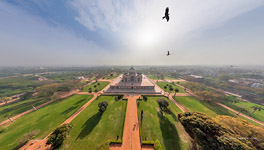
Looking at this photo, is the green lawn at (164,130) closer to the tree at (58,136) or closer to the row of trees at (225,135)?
the row of trees at (225,135)

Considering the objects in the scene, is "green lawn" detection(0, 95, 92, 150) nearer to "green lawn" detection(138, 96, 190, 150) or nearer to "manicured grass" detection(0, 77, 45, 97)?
"green lawn" detection(138, 96, 190, 150)

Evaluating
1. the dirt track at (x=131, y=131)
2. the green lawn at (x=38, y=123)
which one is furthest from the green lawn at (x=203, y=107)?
the green lawn at (x=38, y=123)

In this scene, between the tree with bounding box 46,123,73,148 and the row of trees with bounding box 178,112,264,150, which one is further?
the tree with bounding box 46,123,73,148

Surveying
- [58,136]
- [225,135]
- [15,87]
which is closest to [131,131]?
[58,136]

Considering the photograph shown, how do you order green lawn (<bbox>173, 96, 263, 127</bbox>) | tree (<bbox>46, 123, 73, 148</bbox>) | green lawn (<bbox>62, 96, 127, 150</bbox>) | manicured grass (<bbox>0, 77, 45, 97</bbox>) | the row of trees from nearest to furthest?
the row of trees, tree (<bbox>46, 123, 73, 148</bbox>), green lawn (<bbox>62, 96, 127, 150</bbox>), green lawn (<bbox>173, 96, 263, 127</bbox>), manicured grass (<bbox>0, 77, 45, 97</bbox>)

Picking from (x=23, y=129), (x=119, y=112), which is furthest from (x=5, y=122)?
(x=119, y=112)

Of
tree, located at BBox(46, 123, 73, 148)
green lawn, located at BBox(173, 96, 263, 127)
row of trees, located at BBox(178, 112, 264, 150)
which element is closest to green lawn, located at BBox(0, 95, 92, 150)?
tree, located at BBox(46, 123, 73, 148)
